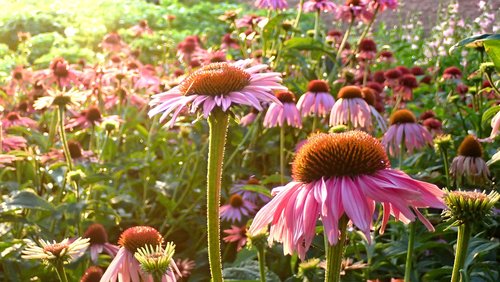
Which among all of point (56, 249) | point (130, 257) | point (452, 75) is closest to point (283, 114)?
point (130, 257)

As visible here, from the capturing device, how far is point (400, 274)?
1.78 m

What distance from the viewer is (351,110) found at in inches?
84.1

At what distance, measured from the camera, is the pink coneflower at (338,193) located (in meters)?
0.86

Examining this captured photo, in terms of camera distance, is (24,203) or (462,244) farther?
(24,203)

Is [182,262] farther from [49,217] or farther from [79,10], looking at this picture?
[79,10]

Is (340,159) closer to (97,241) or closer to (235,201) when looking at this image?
(97,241)

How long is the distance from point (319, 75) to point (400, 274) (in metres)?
1.46

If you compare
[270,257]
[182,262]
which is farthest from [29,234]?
[270,257]

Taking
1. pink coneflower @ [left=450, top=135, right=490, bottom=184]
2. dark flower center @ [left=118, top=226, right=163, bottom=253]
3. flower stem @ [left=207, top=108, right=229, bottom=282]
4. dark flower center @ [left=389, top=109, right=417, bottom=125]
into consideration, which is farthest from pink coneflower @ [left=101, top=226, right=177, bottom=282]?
dark flower center @ [left=389, top=109, right=417, bottom=125]

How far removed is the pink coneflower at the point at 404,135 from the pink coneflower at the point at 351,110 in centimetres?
8

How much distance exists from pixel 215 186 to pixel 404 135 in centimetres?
123

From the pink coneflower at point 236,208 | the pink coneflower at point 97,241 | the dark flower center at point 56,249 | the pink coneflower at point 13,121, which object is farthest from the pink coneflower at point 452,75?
the dark flower center at point 56,249

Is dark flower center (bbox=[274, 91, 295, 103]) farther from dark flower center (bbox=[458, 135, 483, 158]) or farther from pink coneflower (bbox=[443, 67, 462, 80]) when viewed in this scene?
pink coneflower (bbox=[443, 67, 462, 80])

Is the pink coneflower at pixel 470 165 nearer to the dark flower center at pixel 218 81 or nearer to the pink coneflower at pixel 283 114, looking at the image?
the pink coneflower at pixel 283 114
